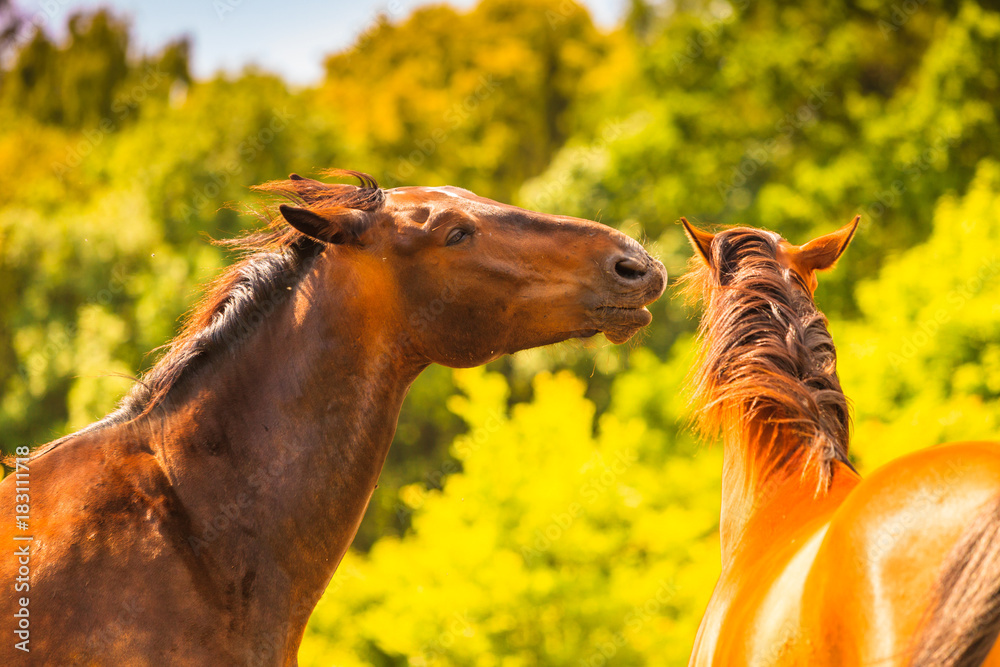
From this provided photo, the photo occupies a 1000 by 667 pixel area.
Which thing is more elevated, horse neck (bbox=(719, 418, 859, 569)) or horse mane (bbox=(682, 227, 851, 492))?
horse mane (bbox=(682, 227, 851, 492))

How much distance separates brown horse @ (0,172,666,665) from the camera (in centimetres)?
223

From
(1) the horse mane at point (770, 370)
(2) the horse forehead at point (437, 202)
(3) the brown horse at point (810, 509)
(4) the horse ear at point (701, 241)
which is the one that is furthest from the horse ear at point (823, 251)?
(2) the horse forehead at point (437, 202)

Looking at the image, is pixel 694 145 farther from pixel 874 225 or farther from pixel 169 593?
pixel 169 593

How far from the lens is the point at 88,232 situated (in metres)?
17.9

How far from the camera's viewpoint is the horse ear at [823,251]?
324 cm

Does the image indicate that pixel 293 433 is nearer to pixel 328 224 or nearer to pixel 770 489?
pixel 328 224

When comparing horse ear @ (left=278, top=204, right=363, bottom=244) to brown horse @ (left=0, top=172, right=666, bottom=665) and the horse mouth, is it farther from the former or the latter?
the horse mouth

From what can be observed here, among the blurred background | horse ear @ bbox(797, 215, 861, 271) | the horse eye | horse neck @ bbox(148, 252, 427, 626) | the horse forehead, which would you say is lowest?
horse neck @ bbox(148, 252, 427, 626)

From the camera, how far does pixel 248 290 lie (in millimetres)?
2592

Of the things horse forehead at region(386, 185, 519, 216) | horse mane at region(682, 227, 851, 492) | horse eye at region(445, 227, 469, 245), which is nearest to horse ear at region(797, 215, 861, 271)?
horse mane at region(682, 227, 851, 492)

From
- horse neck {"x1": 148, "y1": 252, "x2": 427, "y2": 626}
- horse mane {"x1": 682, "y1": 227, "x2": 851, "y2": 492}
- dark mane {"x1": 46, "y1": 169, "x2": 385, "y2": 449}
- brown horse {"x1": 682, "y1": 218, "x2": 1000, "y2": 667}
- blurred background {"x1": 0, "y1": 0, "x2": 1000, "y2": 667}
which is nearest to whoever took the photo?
brown horse {"x1": 682, "y1": 218, "x2": 1000, "y2": 667}

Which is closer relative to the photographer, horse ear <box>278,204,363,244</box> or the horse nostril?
horse ear <box>278,204,363,244</box>

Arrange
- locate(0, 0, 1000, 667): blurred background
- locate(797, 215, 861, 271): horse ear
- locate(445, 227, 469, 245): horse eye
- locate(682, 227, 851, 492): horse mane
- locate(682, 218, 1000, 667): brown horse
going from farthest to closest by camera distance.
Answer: locate(0, 0, 1000, 667): blurred background, locate(797, 215, 861, 271): horse ear, locate(682, 227, 851, 492): horse mane, locate(445, 227, 469, 245): horse eye, locate(682, 218, 1000, 667): brown horse

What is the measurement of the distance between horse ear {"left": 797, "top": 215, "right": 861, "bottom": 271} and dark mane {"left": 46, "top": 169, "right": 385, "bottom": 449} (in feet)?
5.55
